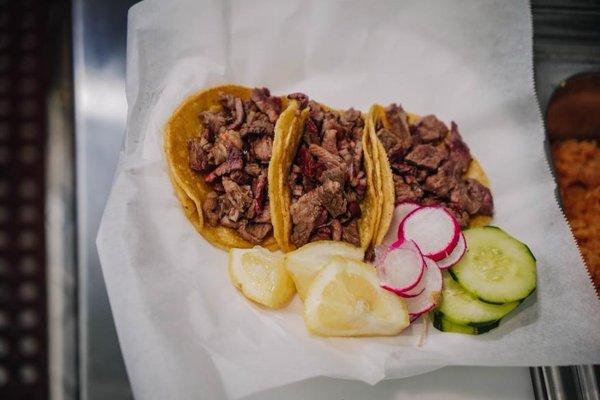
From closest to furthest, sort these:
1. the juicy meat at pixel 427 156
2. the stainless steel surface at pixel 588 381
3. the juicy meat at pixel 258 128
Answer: the stainless steel surface at pixel 588 381, the juicy meat at pixel 258 128, the juicy meat at pixel 427 156

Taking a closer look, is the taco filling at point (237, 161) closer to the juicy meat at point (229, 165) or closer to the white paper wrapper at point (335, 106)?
the juicy meat at point (229, 165)

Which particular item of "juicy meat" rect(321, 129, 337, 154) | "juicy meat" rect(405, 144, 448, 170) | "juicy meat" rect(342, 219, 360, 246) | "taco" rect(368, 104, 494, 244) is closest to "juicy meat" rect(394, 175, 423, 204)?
"taco" rect(368, 104, 494, 244)

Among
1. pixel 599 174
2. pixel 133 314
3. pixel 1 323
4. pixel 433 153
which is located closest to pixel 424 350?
pixel 433 153

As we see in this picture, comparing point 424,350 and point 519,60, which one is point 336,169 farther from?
point 519,60

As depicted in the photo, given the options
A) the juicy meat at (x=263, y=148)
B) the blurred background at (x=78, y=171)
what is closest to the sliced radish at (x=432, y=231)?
the blurred background at (x=78, y=171)

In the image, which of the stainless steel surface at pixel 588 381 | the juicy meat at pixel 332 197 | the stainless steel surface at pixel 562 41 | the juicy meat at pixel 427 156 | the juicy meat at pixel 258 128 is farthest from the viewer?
the stainless steel surface at pixel 562 41

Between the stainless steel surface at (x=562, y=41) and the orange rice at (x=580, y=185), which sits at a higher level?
the stainless steel surface at (x=562, y=41)

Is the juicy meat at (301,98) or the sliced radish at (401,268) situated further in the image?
the juicy meat at (301,98)
